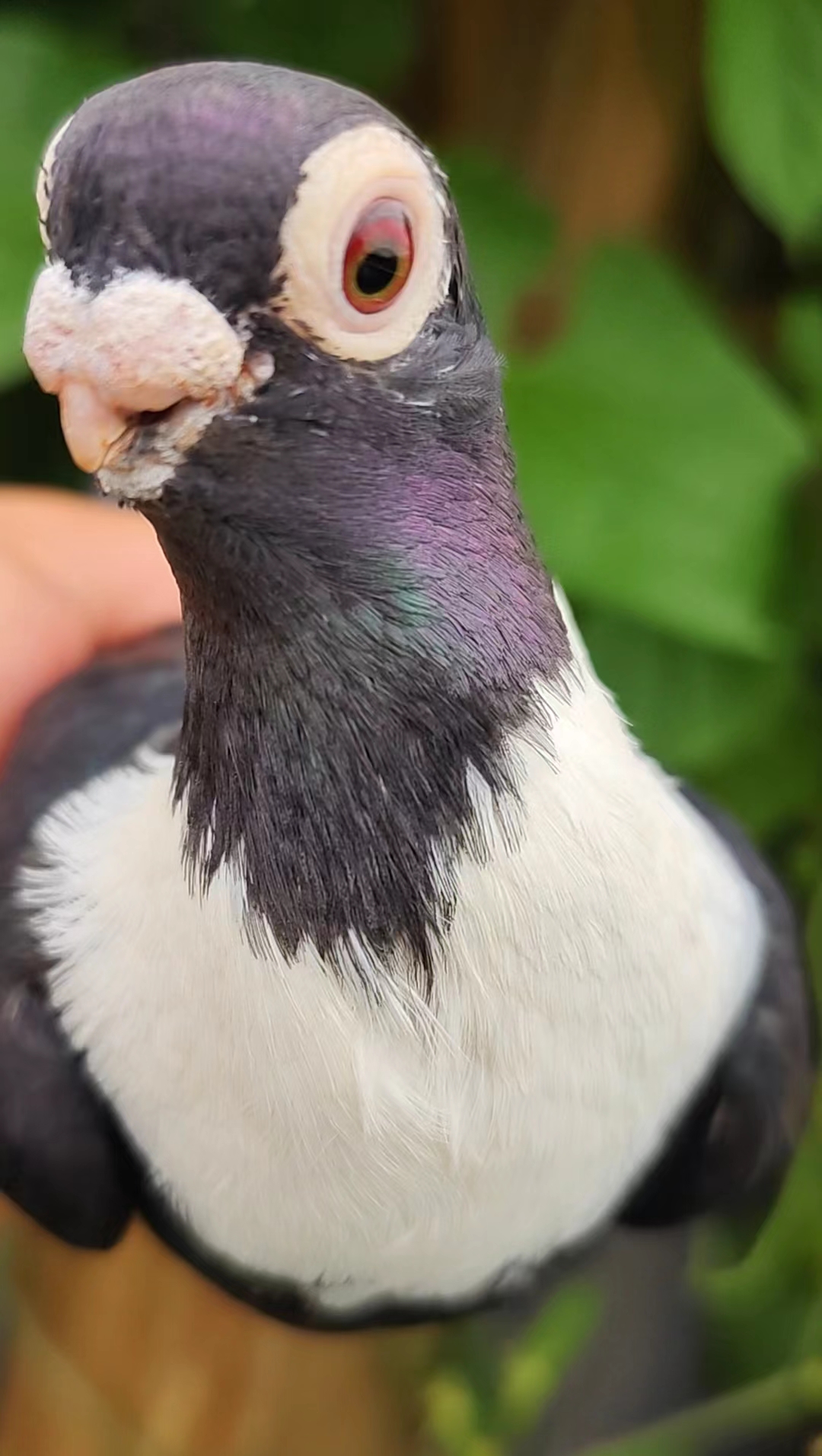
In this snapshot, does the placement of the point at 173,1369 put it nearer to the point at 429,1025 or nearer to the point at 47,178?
the point at 429,1025

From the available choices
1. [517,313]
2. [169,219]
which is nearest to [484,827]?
[169,219]

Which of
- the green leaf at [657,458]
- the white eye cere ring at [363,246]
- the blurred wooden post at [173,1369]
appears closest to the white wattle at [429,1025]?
the white eye cere ring at [363,246]

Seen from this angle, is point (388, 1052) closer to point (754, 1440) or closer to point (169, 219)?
point (169, 219)

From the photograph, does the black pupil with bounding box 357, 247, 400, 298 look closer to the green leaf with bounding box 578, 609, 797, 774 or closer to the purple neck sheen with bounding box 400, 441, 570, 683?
the purple neck sheen with bounding box 400, 441, 570, 683

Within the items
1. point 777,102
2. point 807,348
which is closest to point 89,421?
point 777,102

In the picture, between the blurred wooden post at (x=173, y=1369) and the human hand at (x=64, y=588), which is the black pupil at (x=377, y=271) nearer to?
the human hand at (x=64, y=588)

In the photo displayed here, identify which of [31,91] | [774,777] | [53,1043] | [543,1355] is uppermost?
[31,91]

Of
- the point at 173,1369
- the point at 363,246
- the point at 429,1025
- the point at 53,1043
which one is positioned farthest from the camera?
the point at 173,1369

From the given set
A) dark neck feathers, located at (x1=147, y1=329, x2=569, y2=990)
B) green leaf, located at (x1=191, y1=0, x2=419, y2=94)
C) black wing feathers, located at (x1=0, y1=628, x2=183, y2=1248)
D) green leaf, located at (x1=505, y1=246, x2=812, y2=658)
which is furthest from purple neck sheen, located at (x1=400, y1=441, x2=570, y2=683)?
green leaf, located at (x1=191, y1=0, x2=419, y2=94)
